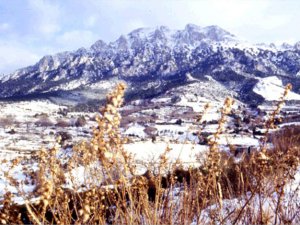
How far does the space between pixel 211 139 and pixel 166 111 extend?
145m

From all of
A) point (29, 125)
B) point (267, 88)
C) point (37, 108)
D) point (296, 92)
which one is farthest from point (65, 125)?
point (296, 92)

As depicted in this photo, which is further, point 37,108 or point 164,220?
point 37,108

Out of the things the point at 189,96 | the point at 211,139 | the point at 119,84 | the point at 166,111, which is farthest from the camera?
the point at 189,96

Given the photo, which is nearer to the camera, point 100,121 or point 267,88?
point 100,121

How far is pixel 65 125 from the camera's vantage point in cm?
11981

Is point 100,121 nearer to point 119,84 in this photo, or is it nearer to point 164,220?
point 119,84

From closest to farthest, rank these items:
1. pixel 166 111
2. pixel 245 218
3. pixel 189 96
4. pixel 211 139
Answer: pixel 211 139, pixel 245 218, pixel 166 111, pixel 189 96

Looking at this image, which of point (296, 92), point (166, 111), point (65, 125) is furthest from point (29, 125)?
point (296, 92)

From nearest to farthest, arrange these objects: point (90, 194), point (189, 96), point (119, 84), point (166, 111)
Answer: point (119, 84) < point (90, 194) < point (166, 111) < point (189, 96)

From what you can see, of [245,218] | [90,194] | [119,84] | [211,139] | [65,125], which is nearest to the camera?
[119,84]

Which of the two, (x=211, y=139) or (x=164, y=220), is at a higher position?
(x=211, y=139)

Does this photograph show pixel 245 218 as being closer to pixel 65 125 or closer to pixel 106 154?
pixel 106 154

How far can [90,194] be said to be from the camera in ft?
9.50

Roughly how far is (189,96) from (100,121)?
17456 cm
